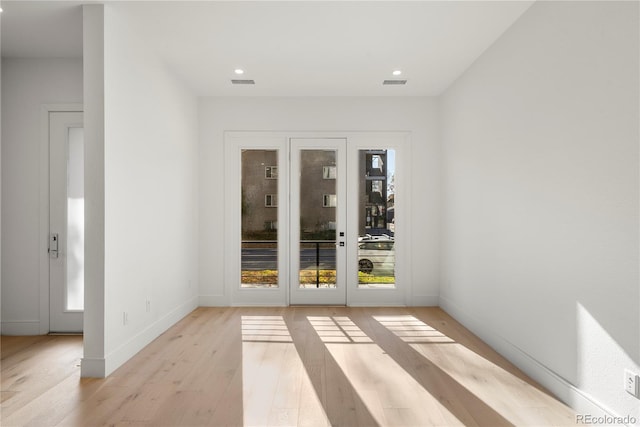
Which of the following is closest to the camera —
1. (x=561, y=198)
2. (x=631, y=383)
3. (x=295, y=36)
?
(x=631, y=383)

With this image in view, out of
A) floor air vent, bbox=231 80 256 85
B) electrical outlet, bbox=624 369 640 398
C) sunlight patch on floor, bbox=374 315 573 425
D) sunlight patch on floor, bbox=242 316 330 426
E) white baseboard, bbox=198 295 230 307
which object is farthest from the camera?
white baseboard, bbox=198 295 230 307

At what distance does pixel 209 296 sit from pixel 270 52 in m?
3.25

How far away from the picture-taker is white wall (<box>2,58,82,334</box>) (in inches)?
154

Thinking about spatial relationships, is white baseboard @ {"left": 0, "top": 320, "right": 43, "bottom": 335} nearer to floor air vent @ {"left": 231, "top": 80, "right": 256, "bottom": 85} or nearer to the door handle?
the door handle

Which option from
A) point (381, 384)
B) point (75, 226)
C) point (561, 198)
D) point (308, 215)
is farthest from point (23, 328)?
point (561, 198)

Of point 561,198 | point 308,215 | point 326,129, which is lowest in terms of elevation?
point 308,215

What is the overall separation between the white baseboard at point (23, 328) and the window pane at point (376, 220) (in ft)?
12.4

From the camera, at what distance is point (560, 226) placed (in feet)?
8.41

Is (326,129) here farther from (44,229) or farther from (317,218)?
(44,229)

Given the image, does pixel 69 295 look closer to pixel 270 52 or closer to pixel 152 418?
pixel 152 418

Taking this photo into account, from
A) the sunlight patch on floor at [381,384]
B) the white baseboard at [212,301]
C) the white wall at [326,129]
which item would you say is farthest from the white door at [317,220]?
the sunlight patch on floor at [381,384]

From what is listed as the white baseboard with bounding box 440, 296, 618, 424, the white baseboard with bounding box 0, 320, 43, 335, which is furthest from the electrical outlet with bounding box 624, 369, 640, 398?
the white baseboard with bounding box 0, 320, 43, 335

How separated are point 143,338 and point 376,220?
3176 millimetres

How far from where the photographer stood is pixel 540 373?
108 inches
